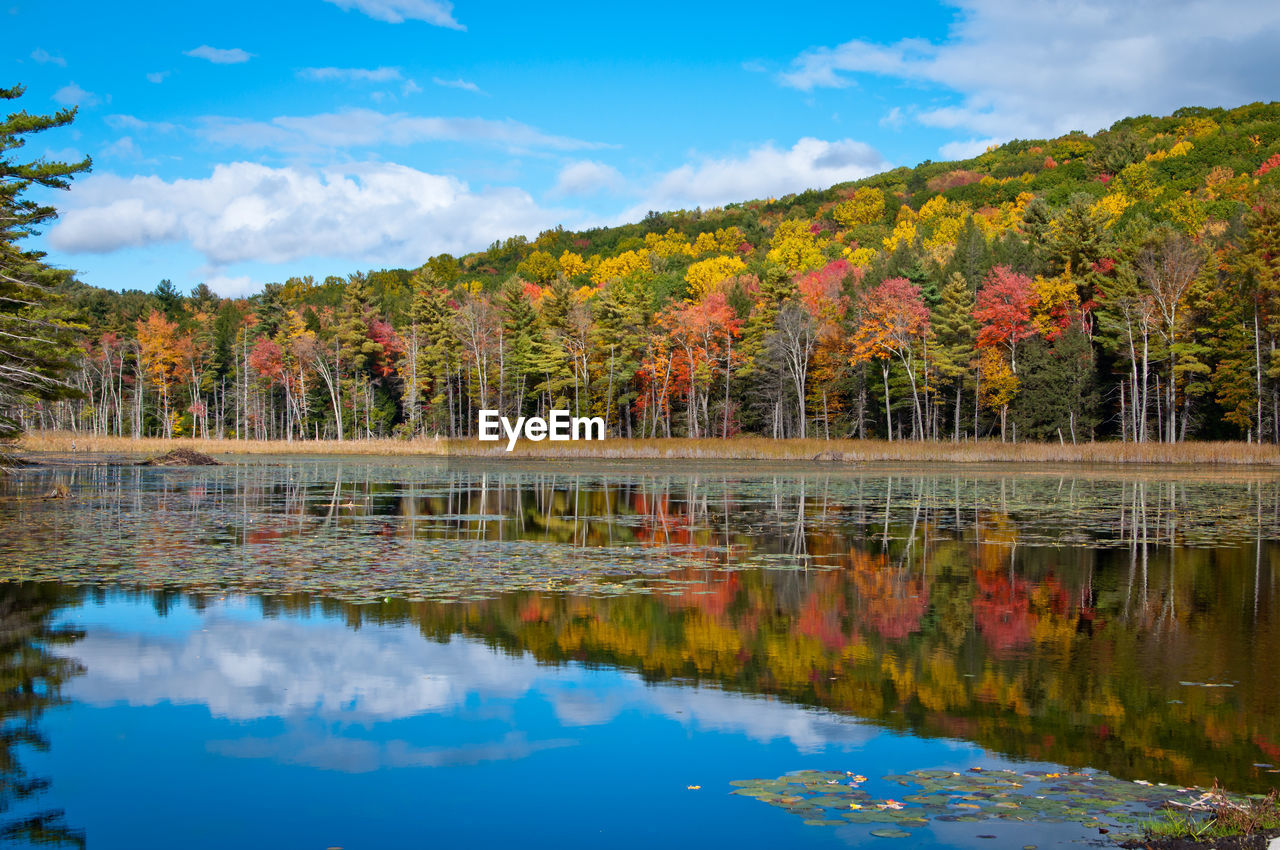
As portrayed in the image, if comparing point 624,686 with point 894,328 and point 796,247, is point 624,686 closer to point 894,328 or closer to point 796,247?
point 894,328

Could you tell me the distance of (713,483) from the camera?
123 ft

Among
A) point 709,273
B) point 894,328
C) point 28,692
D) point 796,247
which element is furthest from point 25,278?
point 796,247

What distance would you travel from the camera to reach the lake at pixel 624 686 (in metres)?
6.23

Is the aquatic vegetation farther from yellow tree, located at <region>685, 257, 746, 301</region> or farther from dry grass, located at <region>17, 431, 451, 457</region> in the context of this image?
yellow tree, located at <region>685, 257, 746, 301</region>

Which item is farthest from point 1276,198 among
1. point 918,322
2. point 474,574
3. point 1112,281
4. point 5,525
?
point 5,525

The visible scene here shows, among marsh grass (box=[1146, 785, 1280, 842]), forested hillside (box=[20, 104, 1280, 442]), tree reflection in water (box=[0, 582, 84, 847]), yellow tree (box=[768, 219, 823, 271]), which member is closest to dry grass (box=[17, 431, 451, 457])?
forested hillside (box=[20, 104, 1280, 442])

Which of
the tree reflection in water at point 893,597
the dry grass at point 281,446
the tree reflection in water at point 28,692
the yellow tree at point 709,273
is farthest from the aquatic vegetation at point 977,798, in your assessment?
the yellow tree at point 709,273

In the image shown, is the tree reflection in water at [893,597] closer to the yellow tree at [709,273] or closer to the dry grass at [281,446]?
the dry grass at [281,446]

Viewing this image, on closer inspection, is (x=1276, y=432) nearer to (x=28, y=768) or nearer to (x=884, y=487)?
(x=884, y=487)

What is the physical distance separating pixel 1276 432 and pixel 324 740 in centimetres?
5831

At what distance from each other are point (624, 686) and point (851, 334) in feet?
205

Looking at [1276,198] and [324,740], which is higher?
[1276,198]

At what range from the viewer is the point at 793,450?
5406 cm

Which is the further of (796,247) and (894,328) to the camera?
(796,247)
